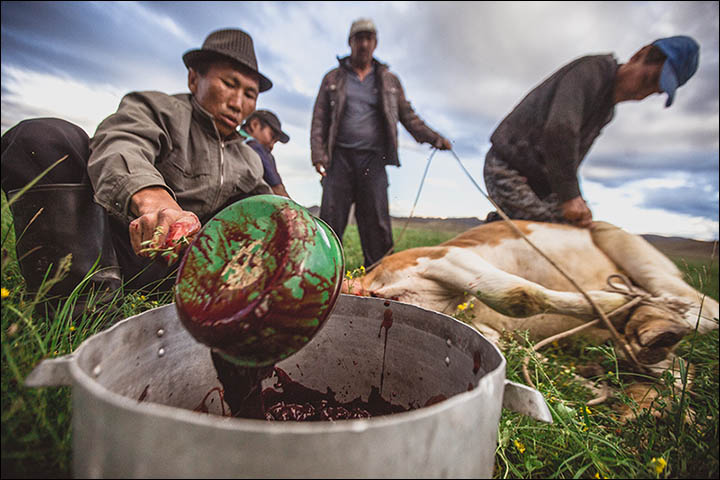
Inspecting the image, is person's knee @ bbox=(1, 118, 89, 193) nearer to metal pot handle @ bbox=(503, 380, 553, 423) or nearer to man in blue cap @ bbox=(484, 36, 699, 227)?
metal pot handle @ bbox=(503, 380, 553, 423)

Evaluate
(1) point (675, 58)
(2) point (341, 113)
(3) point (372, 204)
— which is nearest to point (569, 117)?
(1) point (675, 58)

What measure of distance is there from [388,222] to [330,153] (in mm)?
1051

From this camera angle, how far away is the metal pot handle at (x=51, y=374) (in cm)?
64

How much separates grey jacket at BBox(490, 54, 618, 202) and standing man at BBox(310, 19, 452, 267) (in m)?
0.95

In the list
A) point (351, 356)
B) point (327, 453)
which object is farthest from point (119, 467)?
point (351, 356)

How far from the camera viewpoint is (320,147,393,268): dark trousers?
4176 mm

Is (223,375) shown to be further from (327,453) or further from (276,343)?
(327,453)

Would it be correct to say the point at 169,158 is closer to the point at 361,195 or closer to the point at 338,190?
the point at 338,190

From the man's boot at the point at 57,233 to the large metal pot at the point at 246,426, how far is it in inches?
29.7

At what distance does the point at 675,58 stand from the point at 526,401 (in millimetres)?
3920

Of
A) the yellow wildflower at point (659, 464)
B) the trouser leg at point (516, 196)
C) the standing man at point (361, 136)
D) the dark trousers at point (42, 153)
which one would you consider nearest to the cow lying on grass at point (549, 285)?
the trouser leg at point (516, 196)

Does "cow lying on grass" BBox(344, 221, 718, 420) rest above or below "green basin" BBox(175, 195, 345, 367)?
below

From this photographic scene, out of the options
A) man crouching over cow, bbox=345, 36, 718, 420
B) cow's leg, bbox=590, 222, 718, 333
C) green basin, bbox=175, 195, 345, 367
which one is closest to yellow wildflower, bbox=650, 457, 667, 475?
green basin, bbox=175, 195, 345, 367

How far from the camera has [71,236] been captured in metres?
1.62
